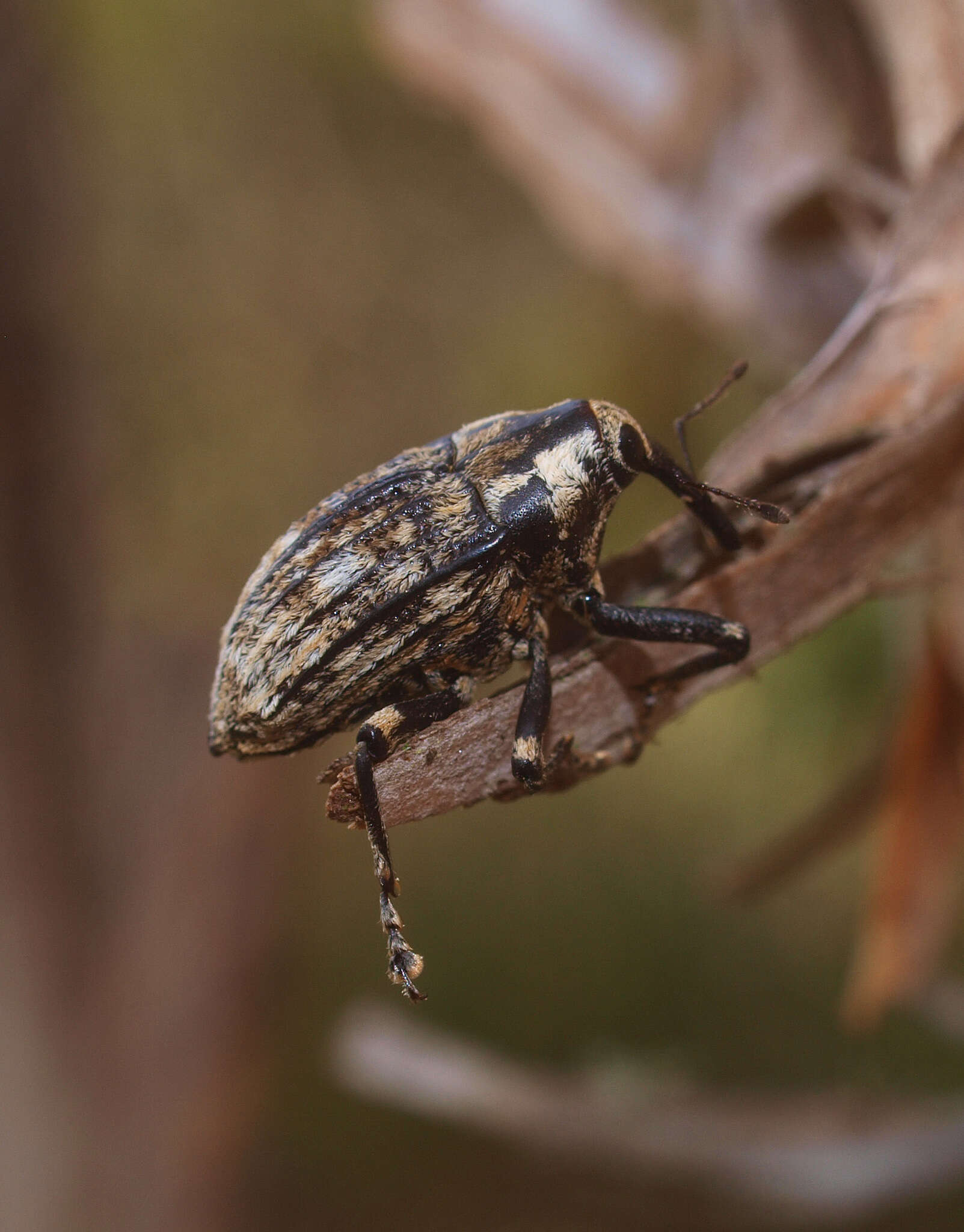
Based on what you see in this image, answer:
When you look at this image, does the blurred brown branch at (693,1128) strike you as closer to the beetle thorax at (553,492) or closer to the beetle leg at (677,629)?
the beetle leg at (677,629)

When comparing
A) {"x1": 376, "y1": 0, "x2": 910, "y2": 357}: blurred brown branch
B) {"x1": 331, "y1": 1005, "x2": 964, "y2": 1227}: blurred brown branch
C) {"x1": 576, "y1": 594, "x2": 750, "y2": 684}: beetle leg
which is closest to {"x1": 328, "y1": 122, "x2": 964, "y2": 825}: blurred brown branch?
{"x1": 576, "y1": 594, "x2": 750, "y2": 684}: beetle leg

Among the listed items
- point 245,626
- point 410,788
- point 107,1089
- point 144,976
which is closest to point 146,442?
point 144,976

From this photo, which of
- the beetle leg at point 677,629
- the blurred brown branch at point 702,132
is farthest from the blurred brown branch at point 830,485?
the blurred brown branch at point 702,132

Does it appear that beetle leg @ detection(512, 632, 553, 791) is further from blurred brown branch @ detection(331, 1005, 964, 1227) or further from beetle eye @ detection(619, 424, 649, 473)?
blurred brown branch @ detection(331, 1005, 964, 1227)

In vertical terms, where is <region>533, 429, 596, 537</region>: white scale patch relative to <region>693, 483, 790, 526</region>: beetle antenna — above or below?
above

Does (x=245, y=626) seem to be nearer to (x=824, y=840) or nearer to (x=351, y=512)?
(x=351, y=512)

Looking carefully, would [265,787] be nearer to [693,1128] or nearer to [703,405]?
[693,1128]

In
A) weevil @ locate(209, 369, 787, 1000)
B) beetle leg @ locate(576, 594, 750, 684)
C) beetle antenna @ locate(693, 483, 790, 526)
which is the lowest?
beetle leg @ locate(576, 594, 750, 684)
